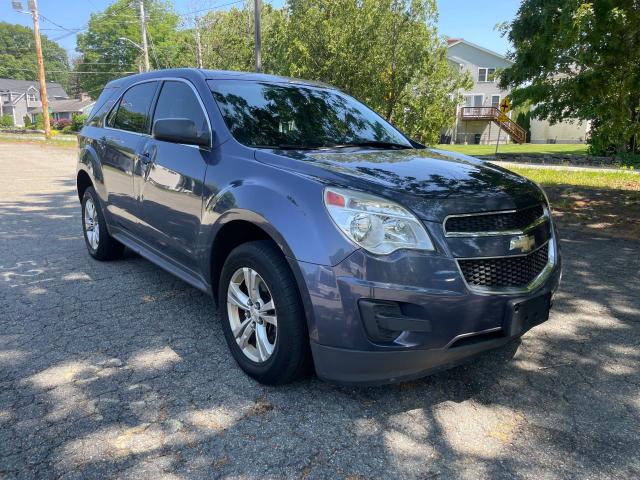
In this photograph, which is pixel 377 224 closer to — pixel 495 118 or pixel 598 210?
pixel 598 210

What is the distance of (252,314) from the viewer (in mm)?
3027

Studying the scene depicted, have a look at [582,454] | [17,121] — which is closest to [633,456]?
[582,454]

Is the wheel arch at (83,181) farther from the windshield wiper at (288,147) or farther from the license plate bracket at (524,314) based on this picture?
the license plate bracket at (524,314)

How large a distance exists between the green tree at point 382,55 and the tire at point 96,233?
9511mm

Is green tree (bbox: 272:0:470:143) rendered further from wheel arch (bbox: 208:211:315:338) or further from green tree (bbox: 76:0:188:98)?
green tree (bbox: 76:0:188:98)

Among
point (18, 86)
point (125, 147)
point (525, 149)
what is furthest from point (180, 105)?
point (18, 86)

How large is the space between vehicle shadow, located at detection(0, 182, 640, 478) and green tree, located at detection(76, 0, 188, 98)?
221 feet

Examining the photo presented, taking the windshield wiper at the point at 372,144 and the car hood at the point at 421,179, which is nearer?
the car hood at the point at 421,179

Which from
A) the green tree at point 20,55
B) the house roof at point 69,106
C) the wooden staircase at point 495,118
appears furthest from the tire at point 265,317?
the green tree at point 20,55

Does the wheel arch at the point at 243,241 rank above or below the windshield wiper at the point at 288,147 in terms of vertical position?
below

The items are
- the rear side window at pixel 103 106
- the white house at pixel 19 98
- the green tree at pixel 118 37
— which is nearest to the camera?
the rear side window at pixel 103 106

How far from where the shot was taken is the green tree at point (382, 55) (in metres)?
13.7

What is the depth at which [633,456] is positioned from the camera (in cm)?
242

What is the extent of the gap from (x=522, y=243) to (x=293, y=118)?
1.84 metres
